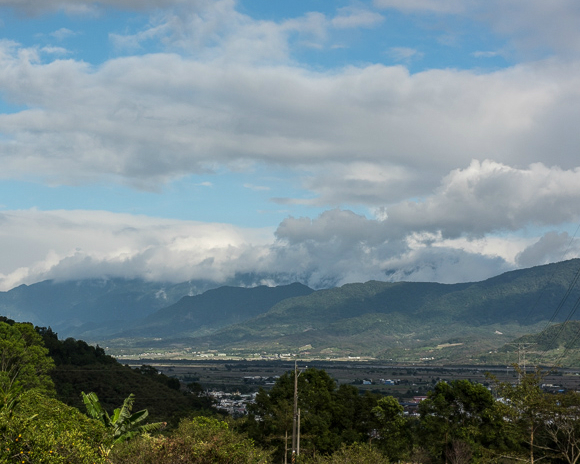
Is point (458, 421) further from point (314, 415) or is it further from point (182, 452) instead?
point (182, 452)

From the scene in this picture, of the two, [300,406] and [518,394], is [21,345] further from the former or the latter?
Result: [518,394]

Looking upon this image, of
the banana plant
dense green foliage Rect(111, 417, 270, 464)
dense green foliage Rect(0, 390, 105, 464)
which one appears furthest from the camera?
the banana plant

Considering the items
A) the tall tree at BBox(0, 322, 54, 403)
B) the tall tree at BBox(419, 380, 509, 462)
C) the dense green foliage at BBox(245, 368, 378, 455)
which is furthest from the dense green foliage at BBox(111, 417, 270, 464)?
the tall tree at BBox(0, 322, 54, 403)

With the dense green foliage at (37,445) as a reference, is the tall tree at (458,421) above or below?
below

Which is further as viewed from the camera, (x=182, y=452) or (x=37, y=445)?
(x=182, y=452)

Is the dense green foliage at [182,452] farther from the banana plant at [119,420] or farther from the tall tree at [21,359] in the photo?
the tall tree at [21,359]

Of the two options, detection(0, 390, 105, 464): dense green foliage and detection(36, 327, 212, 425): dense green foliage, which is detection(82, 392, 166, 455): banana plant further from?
detection(36, 327, 212, 425): dense green foliage

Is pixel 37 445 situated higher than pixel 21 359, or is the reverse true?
pixel 21 359

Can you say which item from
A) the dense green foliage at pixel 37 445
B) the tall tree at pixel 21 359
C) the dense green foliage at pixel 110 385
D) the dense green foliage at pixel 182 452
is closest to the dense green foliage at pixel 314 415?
the tall tree at pixel 21 359

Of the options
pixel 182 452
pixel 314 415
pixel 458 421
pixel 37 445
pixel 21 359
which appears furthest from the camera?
pixel 21 359

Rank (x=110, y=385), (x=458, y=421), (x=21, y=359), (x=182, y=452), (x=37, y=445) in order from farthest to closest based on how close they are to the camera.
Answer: (x=110, y=385)
(x=21, y=359)
(x=458, y=421)
(x=182, y=452)
(x=37, y=445)

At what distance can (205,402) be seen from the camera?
150 m

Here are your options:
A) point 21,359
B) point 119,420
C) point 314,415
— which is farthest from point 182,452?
point 21,359

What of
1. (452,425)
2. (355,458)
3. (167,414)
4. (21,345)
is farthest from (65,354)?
(355,458)
